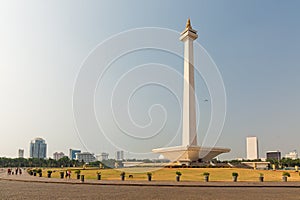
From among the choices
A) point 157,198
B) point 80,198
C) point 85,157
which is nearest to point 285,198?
point 157,198

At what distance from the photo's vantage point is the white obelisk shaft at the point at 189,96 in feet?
191

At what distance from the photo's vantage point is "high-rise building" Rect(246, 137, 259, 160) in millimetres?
164750

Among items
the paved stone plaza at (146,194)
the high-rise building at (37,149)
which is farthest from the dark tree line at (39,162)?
the paved stone plaza at (146,194)

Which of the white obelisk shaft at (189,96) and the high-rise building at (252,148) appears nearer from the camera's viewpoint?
the white obelisk shaft at (189,96)

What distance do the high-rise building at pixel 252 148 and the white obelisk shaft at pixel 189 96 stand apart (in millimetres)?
117070

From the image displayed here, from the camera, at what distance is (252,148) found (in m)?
168

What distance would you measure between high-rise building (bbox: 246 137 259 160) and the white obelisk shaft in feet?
384

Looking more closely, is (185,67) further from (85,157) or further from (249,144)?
(249,144)

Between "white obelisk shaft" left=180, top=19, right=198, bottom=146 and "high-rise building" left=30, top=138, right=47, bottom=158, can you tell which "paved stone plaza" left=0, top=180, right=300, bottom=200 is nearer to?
"white obelisk shaft" left=180, top=19, right=198, bottom=146

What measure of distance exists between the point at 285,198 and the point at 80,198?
1045 cm

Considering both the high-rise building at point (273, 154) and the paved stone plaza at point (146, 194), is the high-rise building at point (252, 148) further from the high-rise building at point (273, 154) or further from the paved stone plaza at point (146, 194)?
the paved stone plaza at point (146, 194)

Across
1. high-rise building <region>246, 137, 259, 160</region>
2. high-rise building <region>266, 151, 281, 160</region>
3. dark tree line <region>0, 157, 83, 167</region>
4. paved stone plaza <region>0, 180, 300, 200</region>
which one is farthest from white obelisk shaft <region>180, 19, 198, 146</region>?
high-rise building <region>266, 151, 281, 160</region>

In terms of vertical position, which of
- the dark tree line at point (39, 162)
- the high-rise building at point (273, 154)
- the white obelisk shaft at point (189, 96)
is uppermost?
the white obelisk shaft at point (189, 96)

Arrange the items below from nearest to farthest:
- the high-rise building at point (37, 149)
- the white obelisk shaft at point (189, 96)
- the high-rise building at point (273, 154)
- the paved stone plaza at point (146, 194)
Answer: the paved stone plaza at point (146, 194), the white obelisk shaft at point (189, 96), the high-rise building at point (273, 154), the high-rise building at point (37, 149)
